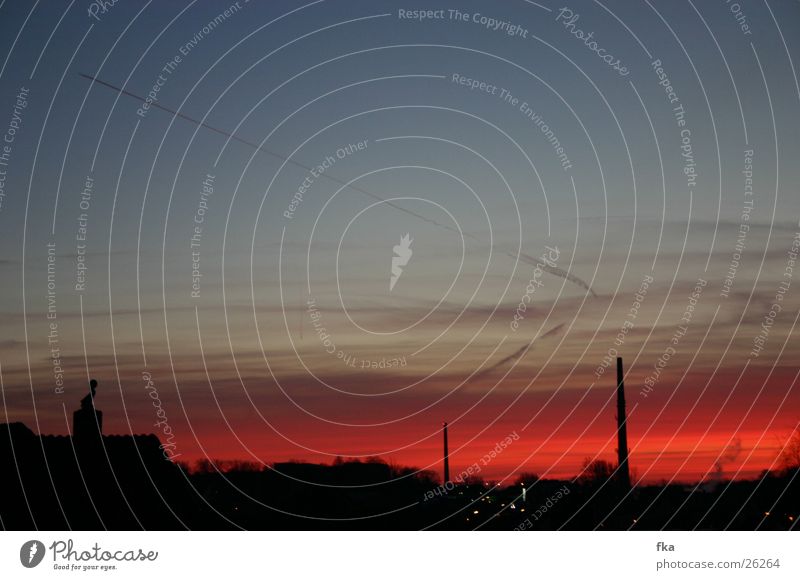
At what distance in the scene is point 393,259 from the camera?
17359mm
